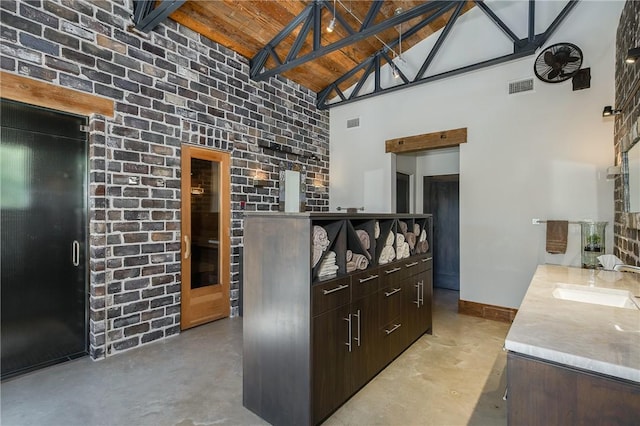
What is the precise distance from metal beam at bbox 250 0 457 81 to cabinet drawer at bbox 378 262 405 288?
256 centimetres

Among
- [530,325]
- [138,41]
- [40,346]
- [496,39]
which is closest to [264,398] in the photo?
[530,325]

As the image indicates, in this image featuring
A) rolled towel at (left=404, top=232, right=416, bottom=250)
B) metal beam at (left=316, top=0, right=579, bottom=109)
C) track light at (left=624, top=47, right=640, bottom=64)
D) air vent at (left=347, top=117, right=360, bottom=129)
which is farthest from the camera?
air vent at (left=347, top=117, right=360, bottom=129)

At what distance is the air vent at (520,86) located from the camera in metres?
4.07


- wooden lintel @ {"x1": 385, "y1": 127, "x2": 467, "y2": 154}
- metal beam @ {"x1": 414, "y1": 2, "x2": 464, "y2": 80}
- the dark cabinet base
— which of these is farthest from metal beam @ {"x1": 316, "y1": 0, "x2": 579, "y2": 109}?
the dark cabinet base

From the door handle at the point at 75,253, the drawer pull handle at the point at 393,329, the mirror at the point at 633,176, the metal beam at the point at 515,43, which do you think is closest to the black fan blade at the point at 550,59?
the metal beam at the point at 515,43

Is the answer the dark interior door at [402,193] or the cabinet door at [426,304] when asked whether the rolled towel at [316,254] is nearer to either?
the cabinet door at [426,304]

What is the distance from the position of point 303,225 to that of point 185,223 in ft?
7.89

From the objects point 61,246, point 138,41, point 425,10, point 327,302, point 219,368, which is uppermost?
point 425,10

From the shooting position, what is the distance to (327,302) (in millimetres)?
2107

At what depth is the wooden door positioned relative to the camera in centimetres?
387

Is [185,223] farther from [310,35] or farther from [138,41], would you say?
[310,35]

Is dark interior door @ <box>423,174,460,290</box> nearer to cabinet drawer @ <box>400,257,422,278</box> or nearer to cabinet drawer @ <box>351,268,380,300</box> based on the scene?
cabinet drawer @ <box>400,257,422,278</box>

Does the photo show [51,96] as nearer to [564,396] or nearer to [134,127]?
[134,127]

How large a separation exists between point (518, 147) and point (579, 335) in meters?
3.61
